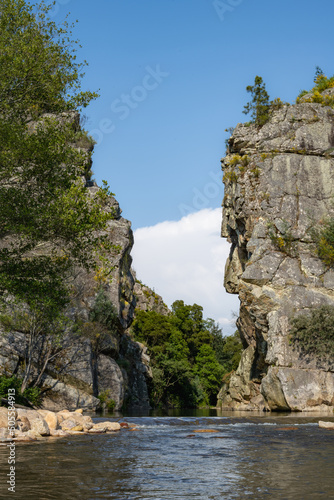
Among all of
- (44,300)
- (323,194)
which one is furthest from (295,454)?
(323,194)

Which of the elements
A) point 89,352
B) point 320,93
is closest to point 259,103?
point 320,93

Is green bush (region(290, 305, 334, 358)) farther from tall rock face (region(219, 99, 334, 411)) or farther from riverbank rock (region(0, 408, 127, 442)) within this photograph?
riverbank rock (region(0, 408, 127, 442))

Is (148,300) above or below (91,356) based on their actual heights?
above

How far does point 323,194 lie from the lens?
2125 inches

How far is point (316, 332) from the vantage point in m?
45.0

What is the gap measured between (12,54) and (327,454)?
21311mm

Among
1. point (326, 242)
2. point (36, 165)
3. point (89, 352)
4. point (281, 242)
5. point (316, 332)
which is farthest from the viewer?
point (281, 242)

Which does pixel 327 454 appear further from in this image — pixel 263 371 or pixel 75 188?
pixel 263 371

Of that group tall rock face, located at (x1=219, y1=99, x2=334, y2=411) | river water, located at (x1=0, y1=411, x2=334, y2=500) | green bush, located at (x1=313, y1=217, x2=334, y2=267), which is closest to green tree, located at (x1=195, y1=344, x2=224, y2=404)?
tall rock face, located at (x1=219, y1=99, x2=334, y2=411)

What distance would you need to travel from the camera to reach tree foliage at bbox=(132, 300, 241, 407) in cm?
7394

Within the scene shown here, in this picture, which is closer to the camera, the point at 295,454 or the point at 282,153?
the point at 295,454

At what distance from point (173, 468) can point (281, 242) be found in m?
42.5

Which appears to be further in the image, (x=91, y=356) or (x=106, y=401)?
(x=91, y=356)

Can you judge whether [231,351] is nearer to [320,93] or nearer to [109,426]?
[320,93]
